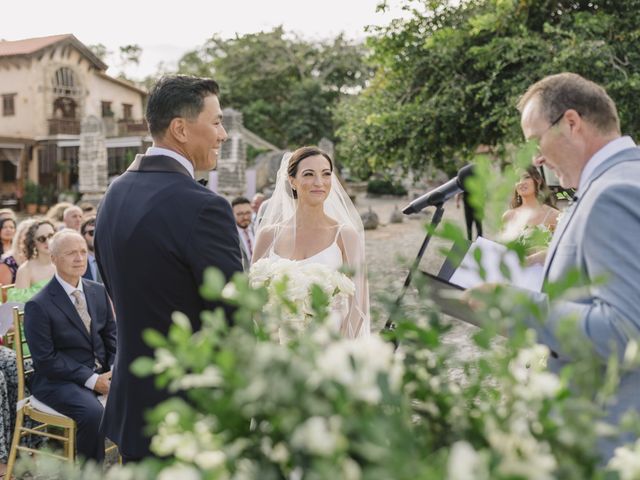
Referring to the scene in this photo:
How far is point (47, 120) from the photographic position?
35.5m

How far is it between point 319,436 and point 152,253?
1655 millimetres

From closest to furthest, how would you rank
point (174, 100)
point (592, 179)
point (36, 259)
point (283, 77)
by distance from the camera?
point (592, 179) < point (174, 100) < point (36, 259) < point (283, 77)

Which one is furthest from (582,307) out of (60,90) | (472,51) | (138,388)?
(60,90)

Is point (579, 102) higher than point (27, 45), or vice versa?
point (27, 45)

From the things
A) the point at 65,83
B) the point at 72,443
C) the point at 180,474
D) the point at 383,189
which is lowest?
the point at 383,189

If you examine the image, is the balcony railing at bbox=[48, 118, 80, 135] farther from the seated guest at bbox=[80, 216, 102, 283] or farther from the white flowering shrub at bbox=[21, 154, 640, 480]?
the white flowering shrub at bbox=[21, 154, 640, 480]

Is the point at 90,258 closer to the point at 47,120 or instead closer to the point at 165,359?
the point at 165,359

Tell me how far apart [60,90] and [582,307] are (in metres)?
37.7

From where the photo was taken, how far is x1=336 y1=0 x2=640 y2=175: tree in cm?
1096

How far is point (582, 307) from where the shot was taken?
1785 millimetres

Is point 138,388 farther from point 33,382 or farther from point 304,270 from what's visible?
point 33,382

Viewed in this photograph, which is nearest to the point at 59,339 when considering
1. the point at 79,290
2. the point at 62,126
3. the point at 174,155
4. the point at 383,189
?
the point at 79,290

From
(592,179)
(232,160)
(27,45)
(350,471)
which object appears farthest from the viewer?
(27,45)

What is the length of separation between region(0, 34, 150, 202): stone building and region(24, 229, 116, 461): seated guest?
1176 inches
